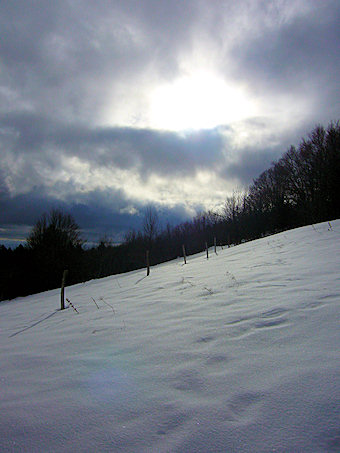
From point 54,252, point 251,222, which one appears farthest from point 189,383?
point 251,222

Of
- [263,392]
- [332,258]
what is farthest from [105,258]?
[263,392]

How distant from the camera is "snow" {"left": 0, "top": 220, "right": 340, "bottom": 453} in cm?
157

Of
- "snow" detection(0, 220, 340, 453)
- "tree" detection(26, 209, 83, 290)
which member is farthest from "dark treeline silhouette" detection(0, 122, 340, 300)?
"snow" detection(0, 220, 340, 453)

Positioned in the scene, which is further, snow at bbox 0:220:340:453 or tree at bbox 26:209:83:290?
tree at bbox 26:209:83:290

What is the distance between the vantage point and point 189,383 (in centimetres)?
215

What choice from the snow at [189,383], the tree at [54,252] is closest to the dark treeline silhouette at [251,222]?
the tree at [54,252]

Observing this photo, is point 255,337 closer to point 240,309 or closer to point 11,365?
point 240,309

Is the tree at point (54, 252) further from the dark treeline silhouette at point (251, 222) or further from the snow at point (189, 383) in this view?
→ the snow at point (189, 383)

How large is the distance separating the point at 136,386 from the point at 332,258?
21.2 ft

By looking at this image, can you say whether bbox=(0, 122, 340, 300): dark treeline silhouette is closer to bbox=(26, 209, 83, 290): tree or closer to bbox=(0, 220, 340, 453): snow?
bbox=(26, 209, 83, 290): tree

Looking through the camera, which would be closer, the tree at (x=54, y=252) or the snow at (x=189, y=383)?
the snow at (x=189, y=383)

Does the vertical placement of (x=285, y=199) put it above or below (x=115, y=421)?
above

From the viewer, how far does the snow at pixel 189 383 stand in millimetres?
1569

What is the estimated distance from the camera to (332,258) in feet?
21.0
